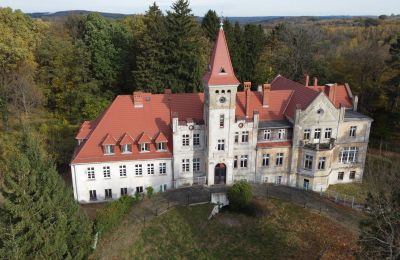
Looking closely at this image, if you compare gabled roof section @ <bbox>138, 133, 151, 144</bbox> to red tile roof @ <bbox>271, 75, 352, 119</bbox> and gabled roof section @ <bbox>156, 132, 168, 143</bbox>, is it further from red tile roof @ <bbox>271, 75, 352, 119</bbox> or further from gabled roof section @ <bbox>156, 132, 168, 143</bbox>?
red tile roof @ <bbox>271, 75, 352, 119</bbox>

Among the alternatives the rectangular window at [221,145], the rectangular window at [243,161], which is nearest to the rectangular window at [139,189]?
the rectangular window at [221,145]

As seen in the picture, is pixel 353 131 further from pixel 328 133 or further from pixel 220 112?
pixel 220 112

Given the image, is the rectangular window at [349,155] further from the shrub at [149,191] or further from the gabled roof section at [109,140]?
the gabled roof section at [109,140]

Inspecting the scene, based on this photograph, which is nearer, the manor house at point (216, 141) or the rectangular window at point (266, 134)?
the manor house at point (216, 141)

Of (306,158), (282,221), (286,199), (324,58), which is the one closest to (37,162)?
(282,221)

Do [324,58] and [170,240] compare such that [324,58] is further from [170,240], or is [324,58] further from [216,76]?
[170,240]

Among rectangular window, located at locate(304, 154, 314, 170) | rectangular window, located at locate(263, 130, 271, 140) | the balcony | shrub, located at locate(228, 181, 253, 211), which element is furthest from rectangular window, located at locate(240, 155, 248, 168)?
rectangular window, located at locate(304, 154, 314, 170)

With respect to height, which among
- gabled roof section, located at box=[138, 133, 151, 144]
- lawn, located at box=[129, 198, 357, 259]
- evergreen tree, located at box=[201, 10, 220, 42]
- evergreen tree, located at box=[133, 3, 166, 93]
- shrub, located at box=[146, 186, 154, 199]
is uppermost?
evergreen tree, located at box=[201, 10, 220, 42]

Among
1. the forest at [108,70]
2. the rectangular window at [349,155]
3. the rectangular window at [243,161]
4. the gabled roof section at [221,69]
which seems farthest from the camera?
the forest at [108,70]
